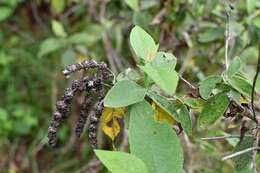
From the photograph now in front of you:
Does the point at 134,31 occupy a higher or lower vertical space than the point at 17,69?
lower

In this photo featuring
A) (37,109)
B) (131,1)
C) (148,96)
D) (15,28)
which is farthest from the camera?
(15,28)

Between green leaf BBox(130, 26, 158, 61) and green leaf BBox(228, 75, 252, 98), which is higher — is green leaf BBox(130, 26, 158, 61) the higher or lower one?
the higher one

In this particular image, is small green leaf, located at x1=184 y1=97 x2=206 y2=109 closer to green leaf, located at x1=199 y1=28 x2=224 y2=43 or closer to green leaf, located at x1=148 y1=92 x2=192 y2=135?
green leaf, located at x1=148 y1=92 x2=192 y2=135

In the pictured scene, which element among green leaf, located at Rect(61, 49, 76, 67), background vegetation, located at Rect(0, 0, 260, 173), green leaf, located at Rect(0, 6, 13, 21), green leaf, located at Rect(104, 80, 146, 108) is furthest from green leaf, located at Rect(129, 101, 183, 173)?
green leaf, located at Rect(0, 6, 13, 21)

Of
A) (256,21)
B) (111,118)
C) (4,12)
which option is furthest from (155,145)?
(4,12)

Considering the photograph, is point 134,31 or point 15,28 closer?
point 134,31

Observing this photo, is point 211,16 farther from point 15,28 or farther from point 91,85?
point 15,28

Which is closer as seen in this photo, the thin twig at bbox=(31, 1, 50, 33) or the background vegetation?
the background vegetation

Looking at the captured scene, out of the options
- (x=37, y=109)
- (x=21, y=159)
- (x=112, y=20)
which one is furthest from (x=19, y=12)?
(x=112, y=20)

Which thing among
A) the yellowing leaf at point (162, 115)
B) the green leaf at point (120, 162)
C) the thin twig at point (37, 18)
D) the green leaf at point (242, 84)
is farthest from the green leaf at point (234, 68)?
the thin twig at point (37, 18)
